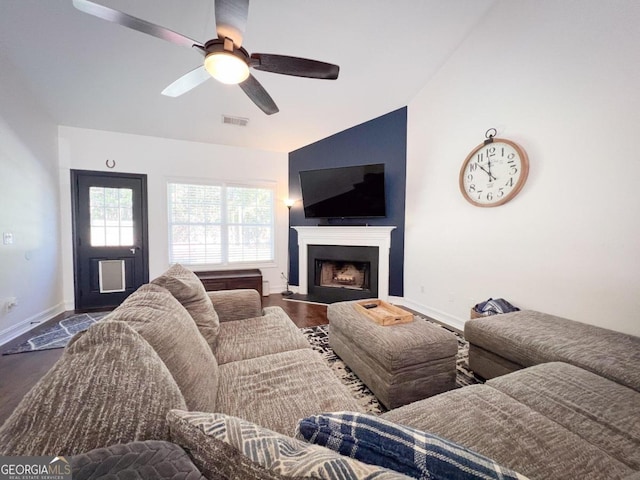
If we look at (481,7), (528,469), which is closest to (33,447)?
(528,469)

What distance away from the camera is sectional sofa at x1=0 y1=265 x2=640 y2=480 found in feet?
1.53

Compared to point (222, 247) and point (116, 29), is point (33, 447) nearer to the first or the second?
point (116, 29)

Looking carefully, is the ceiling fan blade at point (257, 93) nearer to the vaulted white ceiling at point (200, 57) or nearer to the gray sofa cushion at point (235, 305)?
the vaulted white ceiling at point (200, 57)

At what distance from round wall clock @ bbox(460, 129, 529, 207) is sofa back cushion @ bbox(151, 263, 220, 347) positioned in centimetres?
287

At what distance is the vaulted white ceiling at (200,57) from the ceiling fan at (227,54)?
766mm

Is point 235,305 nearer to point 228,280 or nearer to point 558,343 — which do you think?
point 228,280

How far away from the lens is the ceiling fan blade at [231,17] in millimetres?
1429

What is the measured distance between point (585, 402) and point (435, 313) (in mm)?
2319

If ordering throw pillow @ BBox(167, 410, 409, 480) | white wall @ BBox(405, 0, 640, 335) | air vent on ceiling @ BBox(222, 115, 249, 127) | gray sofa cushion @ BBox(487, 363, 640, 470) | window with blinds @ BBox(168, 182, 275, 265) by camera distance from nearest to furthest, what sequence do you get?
throw pillow @ BBox(167, 410, 409, 480) < gray sofa cushion @ BBox(487, 363, 640, 470) < white wall @ BBox(405, 0, 640, 335) < air vent on ceiling @ BBox(222, 115, 249, 127) < window with blinds @ BBox(168, 182, 275, 265)

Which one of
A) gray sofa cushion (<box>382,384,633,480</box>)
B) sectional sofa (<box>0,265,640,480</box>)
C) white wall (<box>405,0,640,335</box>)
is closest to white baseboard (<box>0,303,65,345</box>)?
sectional sofa (<box>0,265,640,480</box>)

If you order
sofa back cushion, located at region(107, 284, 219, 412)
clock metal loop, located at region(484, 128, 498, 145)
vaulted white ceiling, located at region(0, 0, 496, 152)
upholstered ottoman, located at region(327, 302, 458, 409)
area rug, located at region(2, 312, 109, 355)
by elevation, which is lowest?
area rug, located at region(2, 312, 109, 355)

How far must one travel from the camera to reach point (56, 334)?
2857 millimetres

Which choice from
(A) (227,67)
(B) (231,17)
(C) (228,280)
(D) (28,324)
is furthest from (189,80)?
(D) (28,324)

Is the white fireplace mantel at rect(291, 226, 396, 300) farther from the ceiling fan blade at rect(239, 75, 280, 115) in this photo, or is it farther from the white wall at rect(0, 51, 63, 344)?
the white wall at rect(0, 51, 63, 344)
